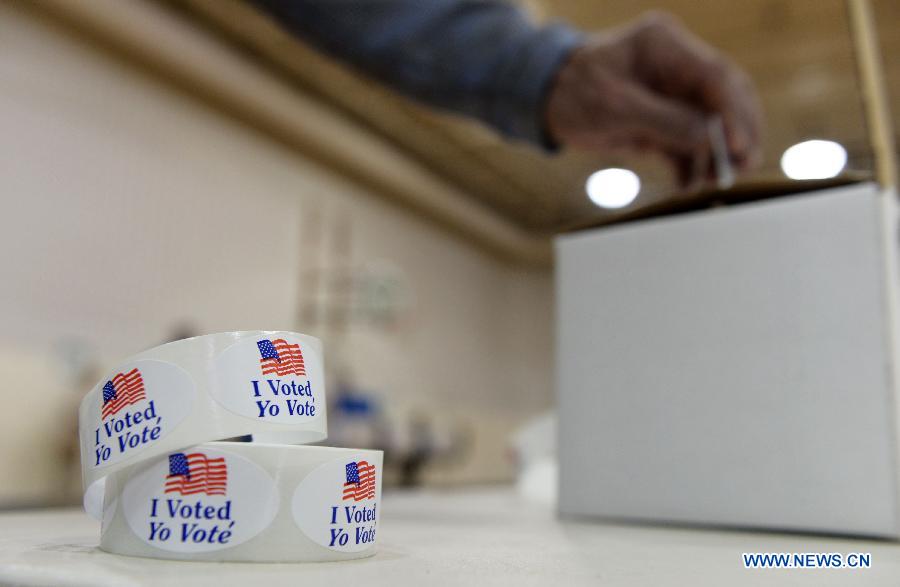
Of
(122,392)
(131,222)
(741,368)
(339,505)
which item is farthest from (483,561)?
(131,222)

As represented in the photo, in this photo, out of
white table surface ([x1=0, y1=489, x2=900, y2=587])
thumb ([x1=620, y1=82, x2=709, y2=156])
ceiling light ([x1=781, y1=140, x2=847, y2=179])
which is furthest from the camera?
thumb ([x1=620, y1=82, x2=709, y2=156])

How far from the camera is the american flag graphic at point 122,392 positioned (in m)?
0.32

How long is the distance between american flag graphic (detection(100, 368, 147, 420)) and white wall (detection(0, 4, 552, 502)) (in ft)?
5.76

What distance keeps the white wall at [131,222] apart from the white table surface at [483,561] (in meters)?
1.63

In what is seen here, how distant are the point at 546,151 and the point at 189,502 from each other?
0.73 metres

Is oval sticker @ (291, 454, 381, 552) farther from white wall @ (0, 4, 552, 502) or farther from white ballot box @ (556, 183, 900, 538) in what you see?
white wall @ (0, 4, 552, 502)

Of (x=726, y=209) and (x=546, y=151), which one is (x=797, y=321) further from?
(x=546, y=151)

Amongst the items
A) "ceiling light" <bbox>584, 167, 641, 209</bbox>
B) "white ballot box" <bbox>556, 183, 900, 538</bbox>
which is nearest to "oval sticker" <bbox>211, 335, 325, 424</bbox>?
"white ballot box" <bbox>556, 183, 900, 538</bbox>

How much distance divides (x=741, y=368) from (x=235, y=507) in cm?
37

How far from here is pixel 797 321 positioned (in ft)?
1.65

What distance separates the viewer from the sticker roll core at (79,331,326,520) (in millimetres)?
311

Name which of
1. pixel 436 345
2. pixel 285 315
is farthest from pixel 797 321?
pixel 436 345

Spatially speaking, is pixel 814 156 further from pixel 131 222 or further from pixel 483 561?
pixel 131 222

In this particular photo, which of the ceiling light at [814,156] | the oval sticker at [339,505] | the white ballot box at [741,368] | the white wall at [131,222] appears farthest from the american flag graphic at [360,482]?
the white wall at [131,222]
